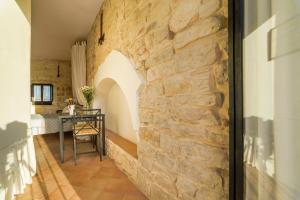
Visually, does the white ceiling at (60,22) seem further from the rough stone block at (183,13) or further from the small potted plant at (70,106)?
the rough stone block at (183,13)

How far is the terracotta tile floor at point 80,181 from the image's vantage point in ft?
5.99

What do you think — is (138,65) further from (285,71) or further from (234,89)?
(285,71)

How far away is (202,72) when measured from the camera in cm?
108

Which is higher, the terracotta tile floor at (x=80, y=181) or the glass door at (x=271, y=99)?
the glass door at (x=271, y=99)

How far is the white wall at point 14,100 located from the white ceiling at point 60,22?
120 centimetres

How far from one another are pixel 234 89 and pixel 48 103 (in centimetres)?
756

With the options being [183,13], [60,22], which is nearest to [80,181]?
[183,13]

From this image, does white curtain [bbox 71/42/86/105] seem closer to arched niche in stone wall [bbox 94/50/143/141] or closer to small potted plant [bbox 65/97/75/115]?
small potted plant [bbox 65/97/75/115]

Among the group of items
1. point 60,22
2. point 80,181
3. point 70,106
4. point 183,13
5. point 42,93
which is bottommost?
point 80,181

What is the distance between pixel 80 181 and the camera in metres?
2.15

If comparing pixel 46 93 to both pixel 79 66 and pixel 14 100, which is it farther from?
pixel 14 100

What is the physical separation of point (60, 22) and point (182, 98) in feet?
12.8

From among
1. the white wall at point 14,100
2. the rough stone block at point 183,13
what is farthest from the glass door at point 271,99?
the white wall at point 14,100

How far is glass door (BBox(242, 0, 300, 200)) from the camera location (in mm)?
588
